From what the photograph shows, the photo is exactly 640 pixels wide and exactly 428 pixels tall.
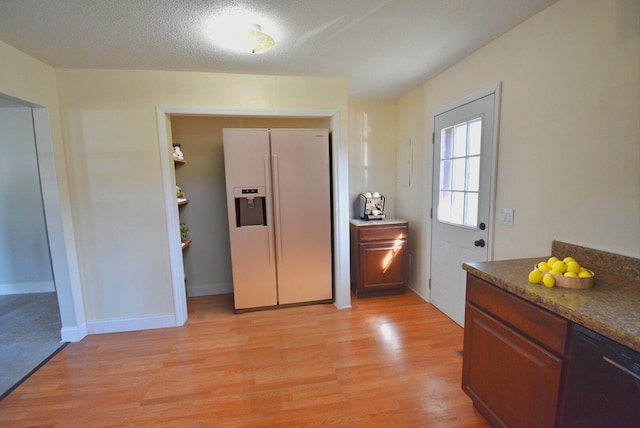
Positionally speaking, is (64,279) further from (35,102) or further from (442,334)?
(442,334)

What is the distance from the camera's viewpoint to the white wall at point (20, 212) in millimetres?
3354

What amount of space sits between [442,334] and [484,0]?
250cm

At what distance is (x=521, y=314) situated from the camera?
123cm

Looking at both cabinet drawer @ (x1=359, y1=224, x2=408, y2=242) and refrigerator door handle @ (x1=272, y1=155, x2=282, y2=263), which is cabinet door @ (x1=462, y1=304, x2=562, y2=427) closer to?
cabinet drawer @ (x1=359, y1=224, x2=408, y2=242)

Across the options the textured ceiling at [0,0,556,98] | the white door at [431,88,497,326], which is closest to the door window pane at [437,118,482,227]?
the white door at [431,88,497,326]

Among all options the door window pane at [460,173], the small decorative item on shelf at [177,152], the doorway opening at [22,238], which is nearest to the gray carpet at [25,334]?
the doorway opening at [22,238]

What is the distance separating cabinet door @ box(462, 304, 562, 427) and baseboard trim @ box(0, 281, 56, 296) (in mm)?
4858

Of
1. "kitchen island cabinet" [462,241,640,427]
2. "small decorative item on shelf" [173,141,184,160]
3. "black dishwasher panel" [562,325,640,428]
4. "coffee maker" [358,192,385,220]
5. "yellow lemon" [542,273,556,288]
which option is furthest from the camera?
"coffee maker" [358,192,385,220]

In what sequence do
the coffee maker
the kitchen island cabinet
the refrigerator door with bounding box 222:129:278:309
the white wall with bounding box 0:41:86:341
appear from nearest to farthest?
the kitchen island cabinet → the white wall with bounding box 0:41:86:341 → the refrigerator door with bounding box 222:129:278:309 → the coffee maker

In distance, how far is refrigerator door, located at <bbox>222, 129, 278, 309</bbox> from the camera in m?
2.68

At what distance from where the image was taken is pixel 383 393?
178 centimetres

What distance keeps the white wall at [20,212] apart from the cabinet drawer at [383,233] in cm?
417

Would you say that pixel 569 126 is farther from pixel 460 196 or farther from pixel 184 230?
pixel 184 230

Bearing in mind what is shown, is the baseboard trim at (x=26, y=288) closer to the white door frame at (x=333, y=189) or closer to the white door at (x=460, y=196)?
the white door frame at (x=333, y=189)
